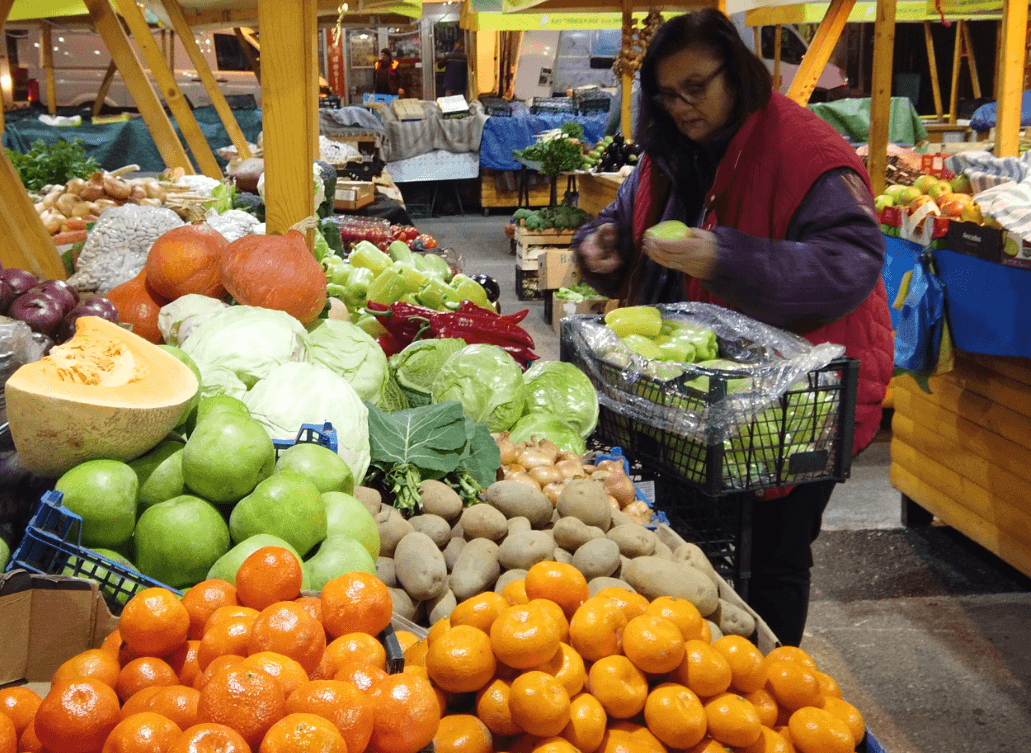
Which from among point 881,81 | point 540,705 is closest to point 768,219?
point 540,705

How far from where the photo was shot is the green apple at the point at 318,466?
1.78 metres

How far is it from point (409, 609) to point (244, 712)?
685 mm

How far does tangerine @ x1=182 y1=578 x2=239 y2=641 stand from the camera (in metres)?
1.32

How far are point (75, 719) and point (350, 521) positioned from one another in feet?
2.22

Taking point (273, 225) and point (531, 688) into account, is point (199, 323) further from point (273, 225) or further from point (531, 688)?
point (531, 688)

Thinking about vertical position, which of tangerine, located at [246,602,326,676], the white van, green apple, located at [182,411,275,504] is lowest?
tangerine, located at [246,602,326,676]

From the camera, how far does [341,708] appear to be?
1.05 meters

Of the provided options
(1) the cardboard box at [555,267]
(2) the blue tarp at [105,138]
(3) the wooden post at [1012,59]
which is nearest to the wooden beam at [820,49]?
(3) the wooden post at [1012,59]

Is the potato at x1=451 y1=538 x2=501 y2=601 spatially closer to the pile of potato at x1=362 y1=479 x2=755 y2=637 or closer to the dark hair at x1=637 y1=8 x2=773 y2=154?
the pile of potato at x1=362 y1=479 x2=755 y2=637

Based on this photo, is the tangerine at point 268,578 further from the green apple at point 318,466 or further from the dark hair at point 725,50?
the dark hair at point 725,50

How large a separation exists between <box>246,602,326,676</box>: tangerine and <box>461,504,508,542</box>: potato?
2.14 feet

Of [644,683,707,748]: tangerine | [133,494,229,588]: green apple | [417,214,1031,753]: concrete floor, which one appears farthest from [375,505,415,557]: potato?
[417,214,1031,753]: concrete floor

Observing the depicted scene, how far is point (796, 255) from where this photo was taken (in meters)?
2.04

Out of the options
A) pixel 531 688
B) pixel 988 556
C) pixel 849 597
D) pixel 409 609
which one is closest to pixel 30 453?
pixel 409 609
